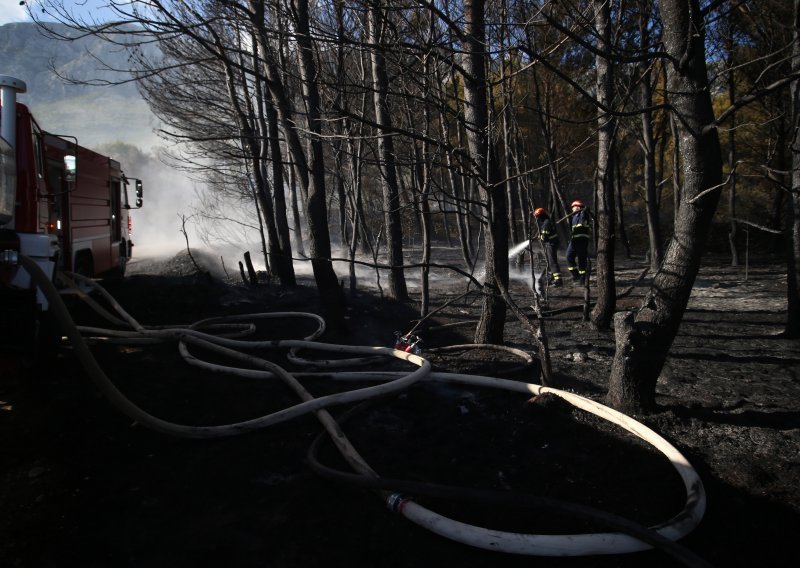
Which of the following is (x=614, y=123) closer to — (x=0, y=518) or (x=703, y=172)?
(x=703, y=172)

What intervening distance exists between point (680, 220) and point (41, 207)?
631 cm

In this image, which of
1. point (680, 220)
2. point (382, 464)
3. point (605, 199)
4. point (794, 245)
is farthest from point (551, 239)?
point (382, 464)

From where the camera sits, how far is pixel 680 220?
12.4 ft

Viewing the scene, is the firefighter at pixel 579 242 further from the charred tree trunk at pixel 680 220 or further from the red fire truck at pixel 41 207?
the red fire truck at pixel 41 207

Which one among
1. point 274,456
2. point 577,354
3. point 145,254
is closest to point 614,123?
point 577,354

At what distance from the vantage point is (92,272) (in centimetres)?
852

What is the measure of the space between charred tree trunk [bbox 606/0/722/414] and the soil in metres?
0.34

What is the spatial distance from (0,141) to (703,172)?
237 inches

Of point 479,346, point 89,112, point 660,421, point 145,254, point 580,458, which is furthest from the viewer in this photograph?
point 89,112

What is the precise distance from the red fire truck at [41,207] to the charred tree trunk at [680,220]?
184 inches

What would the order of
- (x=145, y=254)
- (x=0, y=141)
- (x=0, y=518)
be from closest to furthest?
(x=0, y=518) < (x=0, y=141) < (x=145, y=254)

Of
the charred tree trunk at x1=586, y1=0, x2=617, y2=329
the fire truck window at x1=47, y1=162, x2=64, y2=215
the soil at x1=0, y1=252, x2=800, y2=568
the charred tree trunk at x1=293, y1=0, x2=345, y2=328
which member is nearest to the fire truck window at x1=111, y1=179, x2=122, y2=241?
the fire truck window at x1=47, y1=162, x2=64, y2=215

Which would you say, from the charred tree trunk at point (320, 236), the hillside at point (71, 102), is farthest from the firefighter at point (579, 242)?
the hillside at point (71, 102)

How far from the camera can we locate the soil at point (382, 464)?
251 cm
